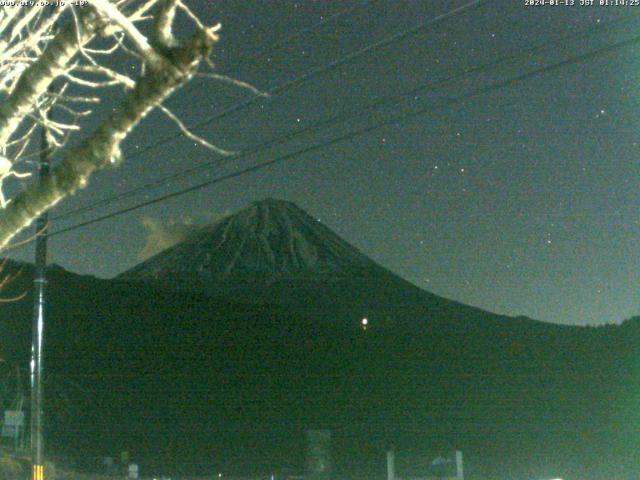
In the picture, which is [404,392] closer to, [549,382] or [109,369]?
[549,382]

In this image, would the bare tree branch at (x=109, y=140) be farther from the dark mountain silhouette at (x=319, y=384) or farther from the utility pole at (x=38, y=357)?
the dark mountain silhouette at (x=319, y=384)

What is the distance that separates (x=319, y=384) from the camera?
70.5m

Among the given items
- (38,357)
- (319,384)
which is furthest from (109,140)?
(319,384)

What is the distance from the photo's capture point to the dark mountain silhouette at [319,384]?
4806cm

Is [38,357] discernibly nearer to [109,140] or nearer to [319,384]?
[109,140]

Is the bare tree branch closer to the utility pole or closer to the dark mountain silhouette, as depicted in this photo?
the utility pole

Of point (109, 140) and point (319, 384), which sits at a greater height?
point (319, 384)

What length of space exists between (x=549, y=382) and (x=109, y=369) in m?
30.9

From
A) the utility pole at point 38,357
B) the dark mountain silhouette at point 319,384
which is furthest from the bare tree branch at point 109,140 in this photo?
the dark mountain silhouette at point 319,384

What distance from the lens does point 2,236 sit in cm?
389

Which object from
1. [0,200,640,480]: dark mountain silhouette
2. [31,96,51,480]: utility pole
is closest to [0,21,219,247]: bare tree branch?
[31,96,51,480]: utility pole

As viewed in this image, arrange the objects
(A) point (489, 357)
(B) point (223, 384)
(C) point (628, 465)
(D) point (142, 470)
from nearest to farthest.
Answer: (D) point (142, 470), (C) point (628, 465), (B) point (223, 384), (A) point (489, 357)

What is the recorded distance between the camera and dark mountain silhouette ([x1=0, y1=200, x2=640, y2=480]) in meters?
48.1

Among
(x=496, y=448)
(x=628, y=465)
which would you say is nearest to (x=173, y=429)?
(x=496, y=448)
